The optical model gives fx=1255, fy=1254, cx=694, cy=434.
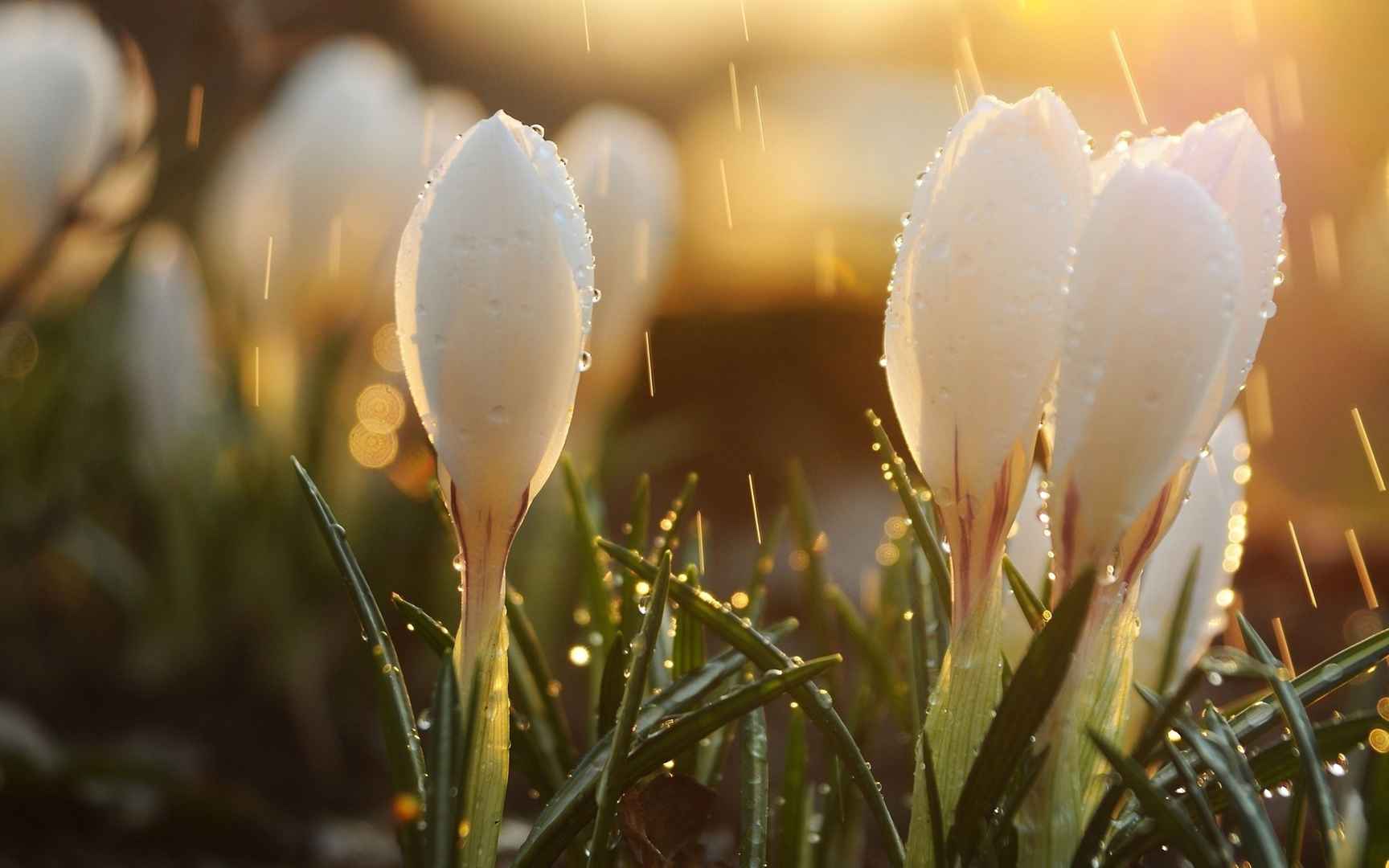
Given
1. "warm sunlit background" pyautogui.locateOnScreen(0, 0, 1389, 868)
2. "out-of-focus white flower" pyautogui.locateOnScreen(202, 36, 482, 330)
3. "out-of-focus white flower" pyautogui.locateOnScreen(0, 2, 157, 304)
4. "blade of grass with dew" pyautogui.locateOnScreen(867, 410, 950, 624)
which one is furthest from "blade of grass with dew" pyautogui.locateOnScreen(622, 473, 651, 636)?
"out-of-focus white flower" pyautogui.locateOnScreen(0, 2, 157, 304)

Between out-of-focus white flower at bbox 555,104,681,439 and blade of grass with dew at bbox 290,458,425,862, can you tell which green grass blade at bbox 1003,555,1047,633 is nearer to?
blade of grass with dew at bbox 290,458,425,862

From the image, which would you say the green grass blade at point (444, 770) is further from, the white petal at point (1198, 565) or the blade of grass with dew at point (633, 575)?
the white petal at point (1198, 565)

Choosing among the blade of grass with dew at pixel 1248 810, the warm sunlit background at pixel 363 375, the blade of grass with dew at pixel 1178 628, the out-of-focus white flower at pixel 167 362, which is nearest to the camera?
the blade of grass with dew at pixel 1248 810

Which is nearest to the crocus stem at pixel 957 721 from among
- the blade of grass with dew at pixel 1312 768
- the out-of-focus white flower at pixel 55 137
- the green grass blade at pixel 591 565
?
the blade of grass with dew at pixel 1312 768

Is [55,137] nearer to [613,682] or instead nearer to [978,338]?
[613,682]

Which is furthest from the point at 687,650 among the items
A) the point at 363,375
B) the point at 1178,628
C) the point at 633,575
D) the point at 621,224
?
the point at 363,375
